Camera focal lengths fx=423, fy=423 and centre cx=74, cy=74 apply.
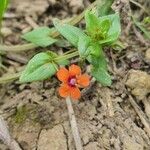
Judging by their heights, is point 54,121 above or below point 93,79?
below

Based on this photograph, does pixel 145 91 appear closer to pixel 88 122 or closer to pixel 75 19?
pixel 88 122

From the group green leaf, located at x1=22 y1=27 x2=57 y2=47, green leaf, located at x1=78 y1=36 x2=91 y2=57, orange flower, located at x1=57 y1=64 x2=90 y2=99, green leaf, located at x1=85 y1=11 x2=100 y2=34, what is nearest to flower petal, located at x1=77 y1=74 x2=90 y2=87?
orange flower, located at x1=57 y1=64 x2=90 y2=99

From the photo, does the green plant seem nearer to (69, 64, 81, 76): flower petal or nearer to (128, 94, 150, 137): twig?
(69, 64, 81, 76): flower petal

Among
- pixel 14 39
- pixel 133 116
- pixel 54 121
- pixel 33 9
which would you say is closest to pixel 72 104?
pixel 54 121

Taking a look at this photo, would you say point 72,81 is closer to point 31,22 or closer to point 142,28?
point 142,28

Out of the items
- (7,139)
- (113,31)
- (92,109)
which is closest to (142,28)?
(113,31)

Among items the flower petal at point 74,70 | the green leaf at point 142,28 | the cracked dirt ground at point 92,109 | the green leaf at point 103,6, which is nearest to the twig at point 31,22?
the cracked dirt ground at point 92,109
